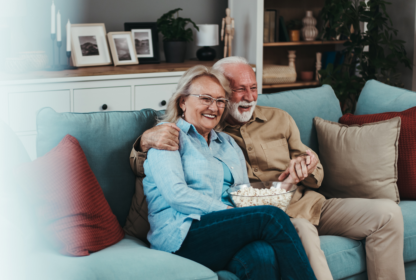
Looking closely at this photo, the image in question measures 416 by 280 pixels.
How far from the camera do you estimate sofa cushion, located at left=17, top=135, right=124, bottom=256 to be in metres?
1.22

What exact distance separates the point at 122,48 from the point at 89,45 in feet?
0.80

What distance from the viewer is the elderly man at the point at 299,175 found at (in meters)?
1.46

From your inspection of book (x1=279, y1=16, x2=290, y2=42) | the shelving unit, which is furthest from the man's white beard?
book (x1=279, y1=16, x2=290, y2=42)

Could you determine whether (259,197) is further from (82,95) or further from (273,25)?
(273,25)

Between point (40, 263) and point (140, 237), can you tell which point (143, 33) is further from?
point (40, 263)

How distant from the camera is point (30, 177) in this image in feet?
4.00

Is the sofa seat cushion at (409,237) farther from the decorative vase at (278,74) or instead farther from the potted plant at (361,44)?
the decorative vase at (278,74)

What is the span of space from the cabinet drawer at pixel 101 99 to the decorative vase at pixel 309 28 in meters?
1.67

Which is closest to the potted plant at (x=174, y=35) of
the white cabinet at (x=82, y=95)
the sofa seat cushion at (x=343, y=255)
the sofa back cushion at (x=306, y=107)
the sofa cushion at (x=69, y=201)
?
the white cabinet at (x=82, y=95)

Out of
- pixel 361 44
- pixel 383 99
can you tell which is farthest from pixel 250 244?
pixel 361 44

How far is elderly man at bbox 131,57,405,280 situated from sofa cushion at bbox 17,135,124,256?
246mm

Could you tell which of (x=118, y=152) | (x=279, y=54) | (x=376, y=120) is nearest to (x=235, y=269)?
(x=118, y=152)

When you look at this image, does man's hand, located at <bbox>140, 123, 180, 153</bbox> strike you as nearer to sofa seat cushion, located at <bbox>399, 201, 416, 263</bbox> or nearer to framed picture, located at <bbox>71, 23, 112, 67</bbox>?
sofa seat cushion, located at <bbox>399, 201, 416, 263</bbox>

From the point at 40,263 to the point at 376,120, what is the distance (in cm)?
158
